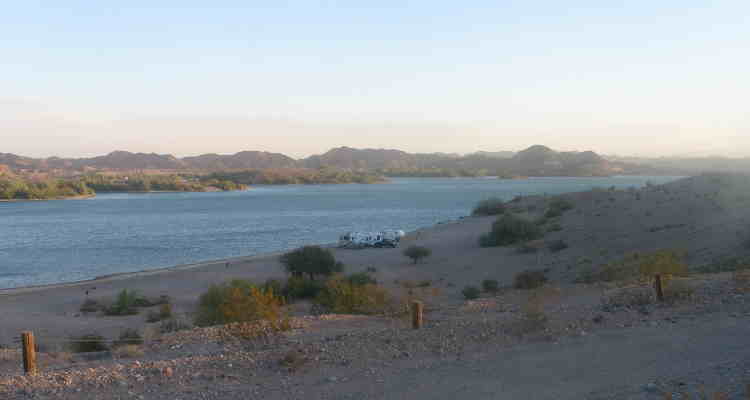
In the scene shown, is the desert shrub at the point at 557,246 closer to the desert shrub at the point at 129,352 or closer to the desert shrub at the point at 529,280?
the desert shrub at the point at 529,280

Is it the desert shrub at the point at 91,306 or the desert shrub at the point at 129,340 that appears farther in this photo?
the desert shrub at the point at 91,306

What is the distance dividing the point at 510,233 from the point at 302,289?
69.8 feet

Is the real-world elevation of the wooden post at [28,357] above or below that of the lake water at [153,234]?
above

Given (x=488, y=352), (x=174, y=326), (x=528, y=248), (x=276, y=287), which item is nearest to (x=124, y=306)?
(x=276, y=287)

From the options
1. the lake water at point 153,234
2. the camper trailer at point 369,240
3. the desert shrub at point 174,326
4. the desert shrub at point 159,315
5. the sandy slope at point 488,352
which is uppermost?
the sandy slope at point 488,352

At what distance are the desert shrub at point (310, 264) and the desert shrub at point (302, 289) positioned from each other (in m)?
5.73

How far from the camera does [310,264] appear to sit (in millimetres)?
33812

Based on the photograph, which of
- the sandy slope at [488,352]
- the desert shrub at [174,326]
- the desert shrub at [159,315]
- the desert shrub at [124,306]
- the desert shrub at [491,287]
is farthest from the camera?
the desert shrub at [124,306]

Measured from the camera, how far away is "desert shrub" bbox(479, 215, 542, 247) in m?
43.7

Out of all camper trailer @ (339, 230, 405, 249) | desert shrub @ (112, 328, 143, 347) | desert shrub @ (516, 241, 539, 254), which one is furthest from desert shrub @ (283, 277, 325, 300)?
camper trailer @ (339, 230, 405, 249)

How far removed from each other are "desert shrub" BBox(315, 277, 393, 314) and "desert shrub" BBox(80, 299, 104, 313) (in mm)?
12627

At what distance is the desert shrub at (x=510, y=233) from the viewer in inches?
1721

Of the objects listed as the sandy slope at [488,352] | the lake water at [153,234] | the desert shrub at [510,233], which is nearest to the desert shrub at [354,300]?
the sandy slope at [488,352]

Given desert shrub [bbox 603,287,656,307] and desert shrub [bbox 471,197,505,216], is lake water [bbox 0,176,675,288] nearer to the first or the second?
desert shrub [bbox 471,197,505,216]
